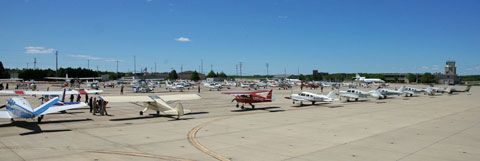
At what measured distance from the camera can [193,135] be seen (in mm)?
16406

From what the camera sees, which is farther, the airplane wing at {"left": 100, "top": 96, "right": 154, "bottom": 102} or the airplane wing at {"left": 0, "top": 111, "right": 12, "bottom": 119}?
the airplane wing at {"left": 100, "top": 96, "right": 154, "bottom": 102}

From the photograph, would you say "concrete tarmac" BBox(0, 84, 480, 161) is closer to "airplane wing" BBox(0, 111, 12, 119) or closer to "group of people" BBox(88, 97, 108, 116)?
"airplane wing" BBox(0, 111, 12, 119)

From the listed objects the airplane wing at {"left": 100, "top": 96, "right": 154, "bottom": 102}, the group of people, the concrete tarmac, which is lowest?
the concrete tarmac

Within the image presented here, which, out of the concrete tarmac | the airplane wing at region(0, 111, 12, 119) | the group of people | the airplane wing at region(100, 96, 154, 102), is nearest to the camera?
the concrete tarmac

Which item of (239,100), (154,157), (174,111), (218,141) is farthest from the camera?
(239,100)

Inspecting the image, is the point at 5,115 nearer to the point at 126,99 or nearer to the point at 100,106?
the point at 100,106

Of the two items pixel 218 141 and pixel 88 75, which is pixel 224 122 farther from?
pixel 88 75

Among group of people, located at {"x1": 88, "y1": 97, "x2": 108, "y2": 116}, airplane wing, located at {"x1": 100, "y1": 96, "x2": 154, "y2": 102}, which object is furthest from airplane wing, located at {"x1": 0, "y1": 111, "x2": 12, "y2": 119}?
group of people, located at {"x1": 88, "y1": 97, "x2": 108, "y2": 116}

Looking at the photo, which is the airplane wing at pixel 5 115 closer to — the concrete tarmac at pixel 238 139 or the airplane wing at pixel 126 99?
the concrete tarmac at pixel 238 139

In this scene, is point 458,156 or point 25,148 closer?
point 458,156

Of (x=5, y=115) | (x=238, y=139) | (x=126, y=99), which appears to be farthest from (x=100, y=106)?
(x=238, y=139)

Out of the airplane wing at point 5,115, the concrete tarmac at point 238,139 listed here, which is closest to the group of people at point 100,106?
the concrete tarmac at point 238,139

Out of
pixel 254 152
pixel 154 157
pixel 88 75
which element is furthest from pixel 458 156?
pixel 88 75

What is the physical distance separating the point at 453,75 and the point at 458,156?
227 m
